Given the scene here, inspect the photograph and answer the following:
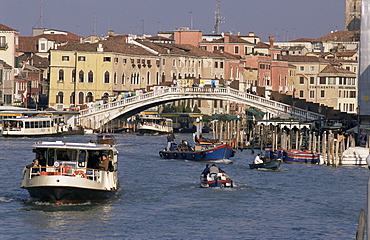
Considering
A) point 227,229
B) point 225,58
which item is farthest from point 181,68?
point 227,229

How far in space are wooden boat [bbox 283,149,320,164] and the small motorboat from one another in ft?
42.8

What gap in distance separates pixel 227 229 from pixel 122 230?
235 cm

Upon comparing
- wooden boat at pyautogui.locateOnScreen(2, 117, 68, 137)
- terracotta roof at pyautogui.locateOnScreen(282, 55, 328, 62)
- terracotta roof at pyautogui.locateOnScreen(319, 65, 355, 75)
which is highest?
terracotta roof at pyautogui.locateOnScreen(282, 55, 328, 62)

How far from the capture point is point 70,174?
2453cm

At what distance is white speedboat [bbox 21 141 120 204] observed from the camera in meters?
24.3

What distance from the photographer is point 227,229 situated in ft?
74.7

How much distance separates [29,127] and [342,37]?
60.5 meters

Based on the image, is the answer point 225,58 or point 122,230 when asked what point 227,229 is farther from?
point 225,58

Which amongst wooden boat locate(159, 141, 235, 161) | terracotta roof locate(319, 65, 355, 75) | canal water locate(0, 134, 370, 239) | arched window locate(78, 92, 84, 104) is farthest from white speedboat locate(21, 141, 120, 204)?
terracotta roof locate(319, 65, 355, 75)

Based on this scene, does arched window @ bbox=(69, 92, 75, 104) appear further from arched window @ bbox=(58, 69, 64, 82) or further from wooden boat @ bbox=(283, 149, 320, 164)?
wooden boat @ bbox=(283, 149, 320, 164)

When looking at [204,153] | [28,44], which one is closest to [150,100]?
[204,153]

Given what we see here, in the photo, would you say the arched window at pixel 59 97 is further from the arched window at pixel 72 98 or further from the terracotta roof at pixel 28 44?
the terracotta roof at pixel 28 44

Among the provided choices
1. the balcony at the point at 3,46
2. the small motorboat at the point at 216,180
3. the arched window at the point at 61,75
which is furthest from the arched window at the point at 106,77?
the small motorboat at the point at 216,180

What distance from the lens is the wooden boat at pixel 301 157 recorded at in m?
42.7
